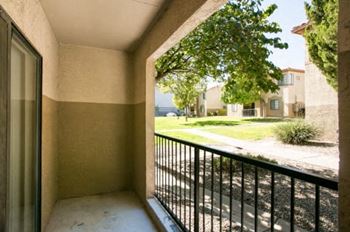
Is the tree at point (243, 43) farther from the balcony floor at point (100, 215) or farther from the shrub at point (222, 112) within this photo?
the shrub at point (222, 112)

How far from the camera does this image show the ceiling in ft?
7.05

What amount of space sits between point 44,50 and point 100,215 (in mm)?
2029

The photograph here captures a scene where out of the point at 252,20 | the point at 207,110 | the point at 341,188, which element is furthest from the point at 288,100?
the point at 341,188

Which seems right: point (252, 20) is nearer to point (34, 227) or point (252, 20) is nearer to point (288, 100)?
point (34, 227)

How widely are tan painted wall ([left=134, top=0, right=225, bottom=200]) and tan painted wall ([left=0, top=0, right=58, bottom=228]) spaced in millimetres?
1132

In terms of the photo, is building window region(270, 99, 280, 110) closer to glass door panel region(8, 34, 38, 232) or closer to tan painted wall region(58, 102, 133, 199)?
tan painted wall region(58, 102, 133, 199)

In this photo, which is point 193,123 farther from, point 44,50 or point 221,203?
point 221,203

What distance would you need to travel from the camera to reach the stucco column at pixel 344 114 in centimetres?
72

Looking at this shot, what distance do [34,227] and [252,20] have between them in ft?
12.3

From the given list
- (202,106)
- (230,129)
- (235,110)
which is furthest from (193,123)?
(202,106)

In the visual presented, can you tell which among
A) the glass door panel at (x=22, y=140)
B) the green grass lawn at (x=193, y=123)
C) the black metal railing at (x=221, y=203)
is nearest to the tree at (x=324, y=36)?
the black metal railing at (x=221, y=203)

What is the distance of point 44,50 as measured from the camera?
2.38m

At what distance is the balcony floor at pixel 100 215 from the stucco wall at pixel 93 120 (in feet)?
0.99

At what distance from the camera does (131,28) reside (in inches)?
107
